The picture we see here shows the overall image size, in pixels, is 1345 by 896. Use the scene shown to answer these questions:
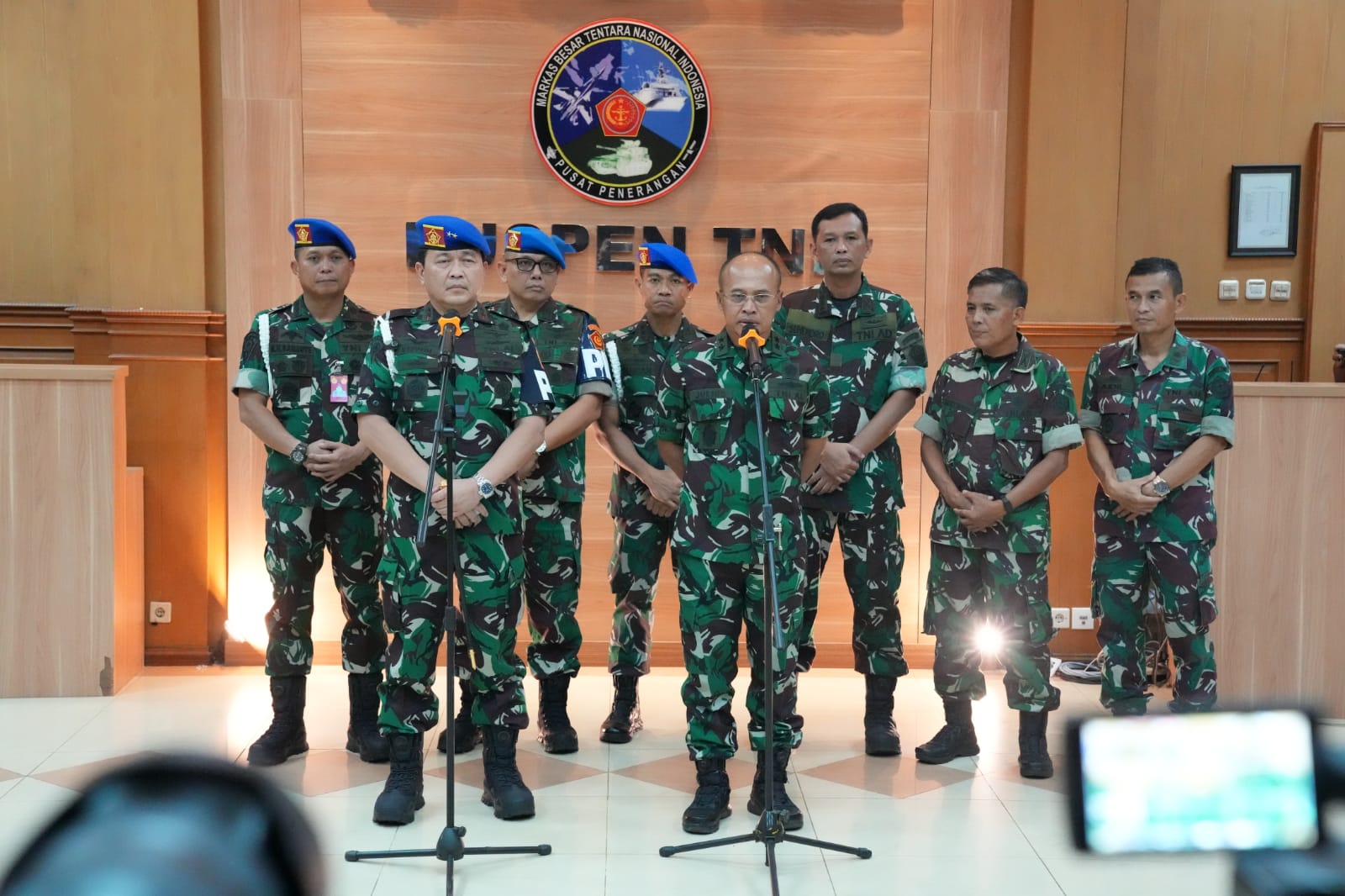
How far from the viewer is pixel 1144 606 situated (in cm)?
387

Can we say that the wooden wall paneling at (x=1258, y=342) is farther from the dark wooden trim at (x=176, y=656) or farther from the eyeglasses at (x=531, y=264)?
the dark wooden trim at (x=176, y=656)

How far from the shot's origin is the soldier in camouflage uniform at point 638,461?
3.93 m

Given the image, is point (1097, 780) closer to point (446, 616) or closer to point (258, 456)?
point (446, 616)

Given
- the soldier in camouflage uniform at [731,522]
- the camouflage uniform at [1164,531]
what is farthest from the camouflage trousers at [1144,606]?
the soldier in camouflage uniform at [731,522]

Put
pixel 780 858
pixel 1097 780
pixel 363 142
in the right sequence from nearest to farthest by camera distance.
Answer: pixel 1097 780
pixel 780 858
pixel 363 142

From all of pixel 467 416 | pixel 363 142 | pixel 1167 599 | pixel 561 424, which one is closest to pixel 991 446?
pixel 1167 599

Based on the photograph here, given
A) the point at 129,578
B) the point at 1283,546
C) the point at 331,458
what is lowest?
the point at 129,578

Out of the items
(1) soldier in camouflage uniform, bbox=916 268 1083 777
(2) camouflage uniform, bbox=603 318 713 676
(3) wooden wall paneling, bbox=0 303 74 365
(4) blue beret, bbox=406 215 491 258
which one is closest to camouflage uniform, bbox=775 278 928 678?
(1) soldier in camouflage uniform, bbox=916 268 1083 777

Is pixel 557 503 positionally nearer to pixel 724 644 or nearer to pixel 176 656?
pixel 724 644

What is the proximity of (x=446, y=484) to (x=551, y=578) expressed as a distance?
2.74ft

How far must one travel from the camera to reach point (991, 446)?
3.77m

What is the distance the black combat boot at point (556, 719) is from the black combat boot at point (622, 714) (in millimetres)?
124

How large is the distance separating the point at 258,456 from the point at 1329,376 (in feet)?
15.2

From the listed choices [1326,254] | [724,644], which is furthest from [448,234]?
[1326,254]
